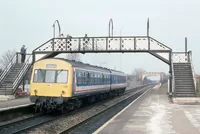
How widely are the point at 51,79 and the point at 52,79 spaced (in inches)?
2.2

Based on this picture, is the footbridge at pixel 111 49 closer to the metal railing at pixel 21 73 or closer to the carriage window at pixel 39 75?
the metal railing at pixel 21 73

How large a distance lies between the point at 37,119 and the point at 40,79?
8.09 feet

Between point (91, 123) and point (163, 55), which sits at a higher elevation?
point (163, 55)

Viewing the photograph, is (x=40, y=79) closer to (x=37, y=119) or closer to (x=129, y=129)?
(x=37, y=119)

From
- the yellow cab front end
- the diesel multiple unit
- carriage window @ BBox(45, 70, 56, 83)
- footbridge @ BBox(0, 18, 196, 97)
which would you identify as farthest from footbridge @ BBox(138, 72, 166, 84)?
carriage window @ BBox(45, 70, 56, 83)

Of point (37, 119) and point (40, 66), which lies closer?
point (37, 119)

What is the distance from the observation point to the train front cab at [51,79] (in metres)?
17.1

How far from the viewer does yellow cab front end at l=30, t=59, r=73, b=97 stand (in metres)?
17.1

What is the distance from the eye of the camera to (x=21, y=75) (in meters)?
29.3

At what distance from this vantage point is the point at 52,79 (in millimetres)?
17484

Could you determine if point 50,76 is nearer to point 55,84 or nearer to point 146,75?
point 55,84

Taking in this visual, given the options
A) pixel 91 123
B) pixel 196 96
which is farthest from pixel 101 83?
pixel 91 123

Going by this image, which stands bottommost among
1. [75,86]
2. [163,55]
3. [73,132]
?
A: [73,132]

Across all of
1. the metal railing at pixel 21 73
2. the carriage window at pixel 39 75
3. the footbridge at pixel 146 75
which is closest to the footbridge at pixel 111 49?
the metal railing at pixel 21 73
